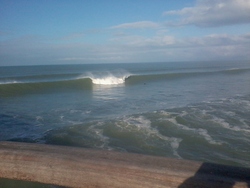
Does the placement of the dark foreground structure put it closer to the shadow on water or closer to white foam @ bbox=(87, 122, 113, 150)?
the shadow on water

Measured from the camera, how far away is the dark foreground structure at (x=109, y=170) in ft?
9.67

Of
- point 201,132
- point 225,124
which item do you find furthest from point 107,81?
point 201,132

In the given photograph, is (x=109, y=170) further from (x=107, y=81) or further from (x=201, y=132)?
(x=107, y=81)

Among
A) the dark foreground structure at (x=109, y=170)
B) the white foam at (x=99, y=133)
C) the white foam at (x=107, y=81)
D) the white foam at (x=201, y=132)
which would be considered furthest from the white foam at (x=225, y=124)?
the white foam at (x=107, y=81)

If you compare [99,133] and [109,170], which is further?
[99,133]

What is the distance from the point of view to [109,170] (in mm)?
3105

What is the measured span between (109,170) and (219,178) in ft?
4.32

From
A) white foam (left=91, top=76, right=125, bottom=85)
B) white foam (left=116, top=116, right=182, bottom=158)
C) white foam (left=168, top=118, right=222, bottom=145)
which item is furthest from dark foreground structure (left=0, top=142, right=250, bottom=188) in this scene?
white foam (left=91, top=76, right=125, bottom=85)

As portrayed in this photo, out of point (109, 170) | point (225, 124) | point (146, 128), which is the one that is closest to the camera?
point (109, 170)

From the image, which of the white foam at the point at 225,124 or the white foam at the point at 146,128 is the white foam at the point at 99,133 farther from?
the white foam at the point at 225,124

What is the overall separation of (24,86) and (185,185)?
2444cm

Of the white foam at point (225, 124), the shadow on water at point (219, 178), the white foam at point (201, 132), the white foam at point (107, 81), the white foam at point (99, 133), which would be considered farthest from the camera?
the white foam at point (107, 81)

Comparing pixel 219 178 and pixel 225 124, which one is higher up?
pixel 219 178

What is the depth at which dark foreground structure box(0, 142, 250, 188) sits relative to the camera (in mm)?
2947
